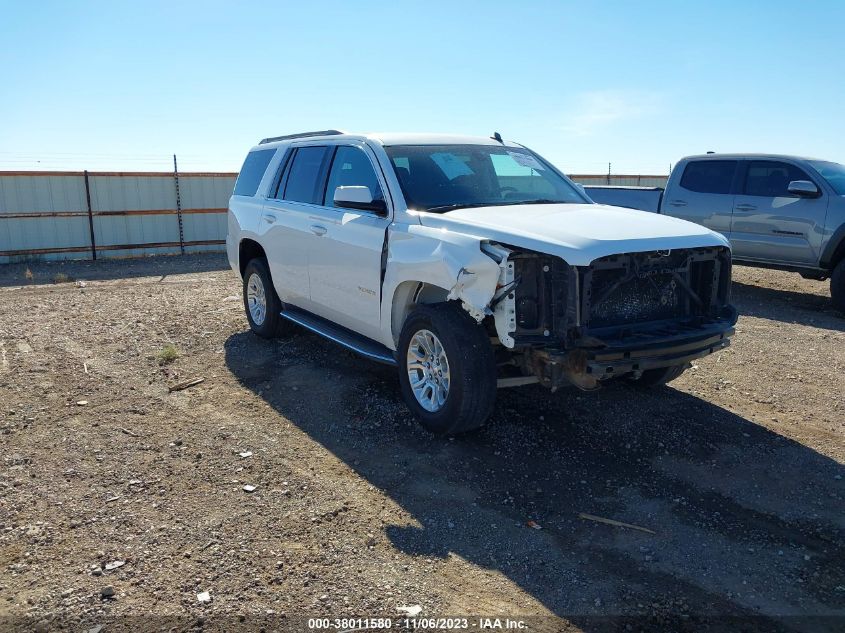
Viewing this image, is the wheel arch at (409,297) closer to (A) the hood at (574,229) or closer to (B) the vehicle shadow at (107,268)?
(A) the hood at (574,229)

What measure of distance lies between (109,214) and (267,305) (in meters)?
10.6

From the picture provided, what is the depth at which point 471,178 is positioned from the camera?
5.61m

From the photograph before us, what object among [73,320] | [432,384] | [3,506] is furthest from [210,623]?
[73,320]

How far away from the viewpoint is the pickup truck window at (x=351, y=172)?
5.57 meters

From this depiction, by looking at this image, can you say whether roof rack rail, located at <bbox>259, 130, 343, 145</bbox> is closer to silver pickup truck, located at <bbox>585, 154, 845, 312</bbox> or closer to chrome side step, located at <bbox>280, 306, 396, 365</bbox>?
chrome side step, located at <bbox>280, 306, 396, 365</bbox>

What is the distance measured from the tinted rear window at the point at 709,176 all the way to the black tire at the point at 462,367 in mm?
7577

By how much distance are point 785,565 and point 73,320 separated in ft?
27.3

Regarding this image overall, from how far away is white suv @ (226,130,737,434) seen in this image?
4258 millimetres

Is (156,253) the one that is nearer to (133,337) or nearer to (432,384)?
(133,337)

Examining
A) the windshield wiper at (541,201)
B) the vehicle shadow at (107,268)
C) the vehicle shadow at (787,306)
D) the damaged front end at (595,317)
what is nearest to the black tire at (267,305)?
the windshield wiper at (541,201)

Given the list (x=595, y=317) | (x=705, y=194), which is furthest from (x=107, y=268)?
(x=595, y=317)

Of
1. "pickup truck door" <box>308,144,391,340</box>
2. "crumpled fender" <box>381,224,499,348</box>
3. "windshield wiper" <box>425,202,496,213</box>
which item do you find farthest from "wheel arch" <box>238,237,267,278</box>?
"windshield wiper" <box>425,202,496,213</box>

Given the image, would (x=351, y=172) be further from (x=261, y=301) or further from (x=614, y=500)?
(x=614, y=500)

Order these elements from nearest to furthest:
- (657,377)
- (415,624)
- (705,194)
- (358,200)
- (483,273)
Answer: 1. (415,624)
2. (483,273)
3. (358,200)
4. (657,377)
5. (705,194)
